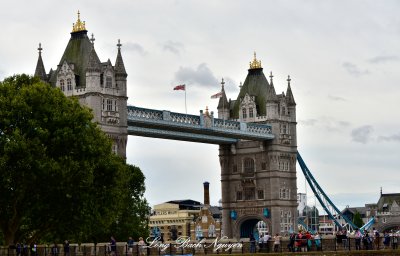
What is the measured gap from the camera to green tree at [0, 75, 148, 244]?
66.2 metres

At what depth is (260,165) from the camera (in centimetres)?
12962

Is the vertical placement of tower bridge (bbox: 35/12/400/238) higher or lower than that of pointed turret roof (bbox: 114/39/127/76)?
lower

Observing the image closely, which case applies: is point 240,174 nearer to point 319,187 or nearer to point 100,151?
point 319,187

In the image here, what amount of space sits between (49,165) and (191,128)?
48632mm

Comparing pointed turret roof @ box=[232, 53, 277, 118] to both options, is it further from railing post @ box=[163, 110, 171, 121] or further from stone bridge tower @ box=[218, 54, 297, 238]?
railing post @ box=[163, 110, 171, 121]

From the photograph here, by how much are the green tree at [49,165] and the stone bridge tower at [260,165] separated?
5826 centimetres

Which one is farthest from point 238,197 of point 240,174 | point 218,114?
point 218,114

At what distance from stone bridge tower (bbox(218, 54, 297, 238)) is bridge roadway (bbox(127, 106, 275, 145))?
225 cm

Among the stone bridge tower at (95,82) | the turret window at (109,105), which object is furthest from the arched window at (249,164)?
the turret window at (109,105)

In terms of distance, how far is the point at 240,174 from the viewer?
13125 centimetres

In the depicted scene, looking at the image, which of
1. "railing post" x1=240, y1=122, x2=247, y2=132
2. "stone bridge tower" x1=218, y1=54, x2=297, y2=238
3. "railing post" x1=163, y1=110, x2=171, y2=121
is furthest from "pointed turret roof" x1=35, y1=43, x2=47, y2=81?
"stone bridge tower" x1=218, y1=54, x2=297, y2=238

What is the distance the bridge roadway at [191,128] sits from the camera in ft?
354

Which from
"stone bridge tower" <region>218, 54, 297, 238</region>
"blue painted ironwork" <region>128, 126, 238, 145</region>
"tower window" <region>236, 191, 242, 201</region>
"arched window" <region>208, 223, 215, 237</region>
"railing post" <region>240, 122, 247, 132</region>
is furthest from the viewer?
"arched window" <region>208, 223, 215, 237</region>

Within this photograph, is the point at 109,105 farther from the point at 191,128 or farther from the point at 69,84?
the point at 191,128
